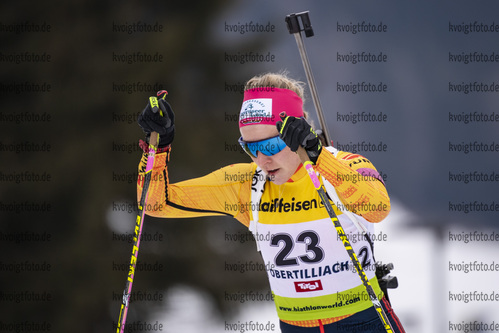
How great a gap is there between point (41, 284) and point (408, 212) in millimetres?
3467

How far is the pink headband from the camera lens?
2.29 metres

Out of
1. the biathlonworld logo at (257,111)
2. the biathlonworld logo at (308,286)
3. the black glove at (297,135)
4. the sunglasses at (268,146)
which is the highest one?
the biathlonworld logo at (257,111)

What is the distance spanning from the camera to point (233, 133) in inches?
216

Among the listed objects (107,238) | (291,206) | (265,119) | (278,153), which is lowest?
(107,238)

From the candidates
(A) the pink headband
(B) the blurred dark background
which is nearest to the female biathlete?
(A) the pink headband

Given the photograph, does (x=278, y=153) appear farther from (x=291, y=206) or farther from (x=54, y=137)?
(x=54, y=137)

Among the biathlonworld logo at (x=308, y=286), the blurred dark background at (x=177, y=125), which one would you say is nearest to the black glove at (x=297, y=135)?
the biathlonworld logo at (x=308, y=286)

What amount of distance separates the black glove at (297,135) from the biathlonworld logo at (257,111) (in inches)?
8.6

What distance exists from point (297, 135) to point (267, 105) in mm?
352

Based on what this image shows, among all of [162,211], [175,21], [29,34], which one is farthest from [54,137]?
[162,211]

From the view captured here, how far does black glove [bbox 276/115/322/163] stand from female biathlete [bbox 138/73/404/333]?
0.17 meters

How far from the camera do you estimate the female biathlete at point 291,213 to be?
228 cm

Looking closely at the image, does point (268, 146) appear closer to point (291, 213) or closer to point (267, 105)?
point (267, 105)

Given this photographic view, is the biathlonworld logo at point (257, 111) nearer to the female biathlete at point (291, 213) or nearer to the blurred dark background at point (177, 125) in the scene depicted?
the female biathlete at point (291, 213)
